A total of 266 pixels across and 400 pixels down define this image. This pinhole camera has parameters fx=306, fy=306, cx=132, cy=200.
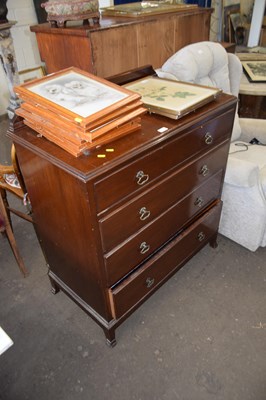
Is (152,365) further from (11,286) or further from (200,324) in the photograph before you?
(11,286)

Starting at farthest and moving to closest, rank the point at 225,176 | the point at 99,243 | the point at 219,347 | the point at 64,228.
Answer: the point at 225,176 < the point at 219,347 < the point at 64,228 < the point at 99,243

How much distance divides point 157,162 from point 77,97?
0.37 m

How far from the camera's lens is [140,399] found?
1310mm

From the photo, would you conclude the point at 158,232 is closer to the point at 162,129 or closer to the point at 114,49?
the point at 162,129

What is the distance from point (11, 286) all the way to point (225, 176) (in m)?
1.40

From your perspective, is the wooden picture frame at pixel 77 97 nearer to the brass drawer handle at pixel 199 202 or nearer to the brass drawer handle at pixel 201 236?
the brass drawer handle at pixel 199 202

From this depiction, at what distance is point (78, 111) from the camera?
→ 0.97m

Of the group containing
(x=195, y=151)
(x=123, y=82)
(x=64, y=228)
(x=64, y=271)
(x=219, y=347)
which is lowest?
(x=219, y=347)

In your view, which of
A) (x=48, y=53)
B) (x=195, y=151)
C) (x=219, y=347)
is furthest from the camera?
(x=48, y=53)

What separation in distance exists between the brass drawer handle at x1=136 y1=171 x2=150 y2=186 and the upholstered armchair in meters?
0.73

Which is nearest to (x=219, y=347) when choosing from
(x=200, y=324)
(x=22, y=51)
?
(x=200, y=324)

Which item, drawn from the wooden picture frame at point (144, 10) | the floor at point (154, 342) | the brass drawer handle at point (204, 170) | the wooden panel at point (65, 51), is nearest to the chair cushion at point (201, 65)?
the wooden picture frame at point (144, 10)

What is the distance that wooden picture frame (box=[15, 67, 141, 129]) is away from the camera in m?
0.96

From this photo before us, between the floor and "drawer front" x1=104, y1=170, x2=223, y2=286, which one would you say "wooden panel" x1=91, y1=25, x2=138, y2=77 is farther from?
the floor
